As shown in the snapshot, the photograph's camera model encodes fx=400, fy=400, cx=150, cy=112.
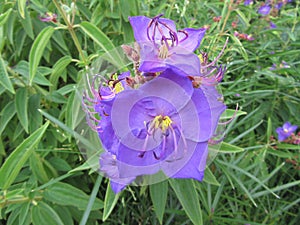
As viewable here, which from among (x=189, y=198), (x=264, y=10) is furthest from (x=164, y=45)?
(x=264, y=10)

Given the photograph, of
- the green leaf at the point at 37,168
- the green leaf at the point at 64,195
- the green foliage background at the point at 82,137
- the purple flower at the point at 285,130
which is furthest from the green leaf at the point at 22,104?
the purple flower at the point at 285,130

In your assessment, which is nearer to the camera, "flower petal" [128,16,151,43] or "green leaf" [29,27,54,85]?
"flower petal" [128,16,151,43]

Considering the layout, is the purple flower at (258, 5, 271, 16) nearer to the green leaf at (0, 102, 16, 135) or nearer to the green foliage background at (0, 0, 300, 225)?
the green foliage background at (0, 0, 300, 225)

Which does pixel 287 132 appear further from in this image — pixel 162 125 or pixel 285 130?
pixel 162 125

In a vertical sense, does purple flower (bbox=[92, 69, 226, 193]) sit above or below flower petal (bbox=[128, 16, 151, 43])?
below

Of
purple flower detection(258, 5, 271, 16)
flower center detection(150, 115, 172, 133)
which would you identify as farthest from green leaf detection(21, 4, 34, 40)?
purple flower detection(258, 5, 271, 16)

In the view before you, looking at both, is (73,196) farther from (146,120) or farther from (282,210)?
(282,210)

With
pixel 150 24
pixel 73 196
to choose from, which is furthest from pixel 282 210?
pixel 150 24
